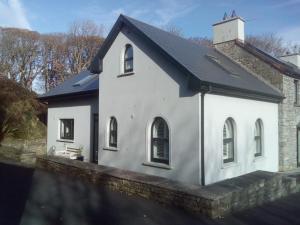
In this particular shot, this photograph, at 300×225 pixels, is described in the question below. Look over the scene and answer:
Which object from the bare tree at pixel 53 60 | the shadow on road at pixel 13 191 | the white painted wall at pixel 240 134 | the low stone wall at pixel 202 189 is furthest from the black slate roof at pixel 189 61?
the bare tree at pixel 53 60

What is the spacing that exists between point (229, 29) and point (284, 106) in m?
5.60

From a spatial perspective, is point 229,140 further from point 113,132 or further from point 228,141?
point 113,132

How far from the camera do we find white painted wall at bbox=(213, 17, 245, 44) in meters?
17.4

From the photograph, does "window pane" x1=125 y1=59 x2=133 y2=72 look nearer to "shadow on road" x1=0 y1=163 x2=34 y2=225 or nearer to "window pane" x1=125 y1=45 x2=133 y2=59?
"window pane" x1=125 y1=45 x2=133 y2=59

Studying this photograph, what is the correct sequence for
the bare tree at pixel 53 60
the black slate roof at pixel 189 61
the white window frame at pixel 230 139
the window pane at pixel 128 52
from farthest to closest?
1. the bare tree at pixel 53 60
2. the window pane at pixel 128 52
3. the white window frame at pixel 230 139
4. the black slate roof at pixel 189 61

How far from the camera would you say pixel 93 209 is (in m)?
8.40

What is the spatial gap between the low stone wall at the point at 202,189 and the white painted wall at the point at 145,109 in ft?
3.26

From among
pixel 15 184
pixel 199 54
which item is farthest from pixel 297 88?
pixel 15 184

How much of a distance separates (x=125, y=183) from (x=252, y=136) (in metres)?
5.74

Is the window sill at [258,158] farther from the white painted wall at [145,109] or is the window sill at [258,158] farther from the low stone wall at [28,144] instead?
the low stone wall at [28,144]

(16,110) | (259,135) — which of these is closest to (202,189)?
(259,135)

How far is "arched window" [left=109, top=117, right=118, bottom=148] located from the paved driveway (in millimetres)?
2739

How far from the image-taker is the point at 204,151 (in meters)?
10.0

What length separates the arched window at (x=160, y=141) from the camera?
444 inches
